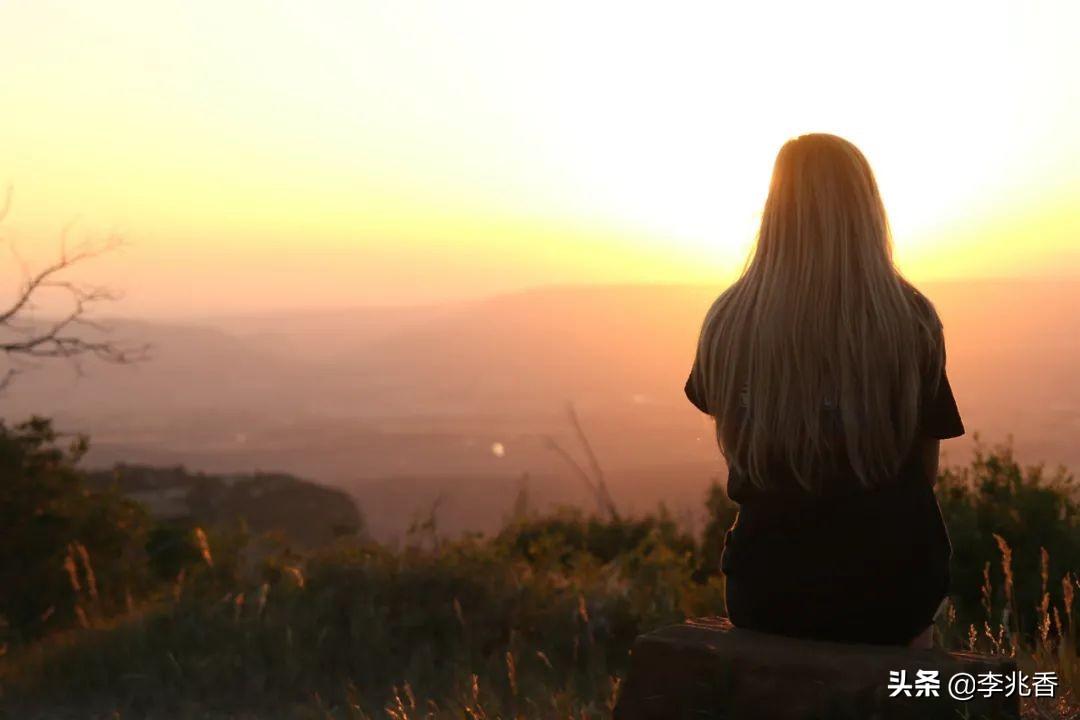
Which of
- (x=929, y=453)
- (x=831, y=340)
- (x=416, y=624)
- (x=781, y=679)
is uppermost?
(x=831, y=340)

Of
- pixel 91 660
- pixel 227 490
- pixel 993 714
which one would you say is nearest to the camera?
pixel 993 714

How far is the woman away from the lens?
3.38m

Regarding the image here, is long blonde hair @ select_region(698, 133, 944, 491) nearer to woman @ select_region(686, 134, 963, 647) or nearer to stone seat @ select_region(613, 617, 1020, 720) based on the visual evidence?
woman @ select_region(686, 134, 963, 647)

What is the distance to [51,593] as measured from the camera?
9.72m

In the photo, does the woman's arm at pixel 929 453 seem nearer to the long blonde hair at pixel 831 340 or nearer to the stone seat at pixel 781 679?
the long blonde hair at pixel 831 340

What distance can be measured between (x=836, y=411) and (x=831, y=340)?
0.72ft

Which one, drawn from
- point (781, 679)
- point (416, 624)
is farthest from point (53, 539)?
point (781, 679)

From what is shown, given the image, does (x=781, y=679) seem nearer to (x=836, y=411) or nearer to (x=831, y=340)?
(x=836, y=411)

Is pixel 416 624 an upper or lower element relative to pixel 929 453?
lower

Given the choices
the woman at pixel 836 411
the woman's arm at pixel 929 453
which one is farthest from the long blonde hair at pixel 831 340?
the woman's arm at pixel 929 453

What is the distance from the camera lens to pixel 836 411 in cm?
342

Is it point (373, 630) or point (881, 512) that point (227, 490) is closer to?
point (373, 630)

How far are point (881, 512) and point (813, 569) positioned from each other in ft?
0.87

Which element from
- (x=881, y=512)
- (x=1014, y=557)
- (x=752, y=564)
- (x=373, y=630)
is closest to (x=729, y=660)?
(x=752, y=564)
